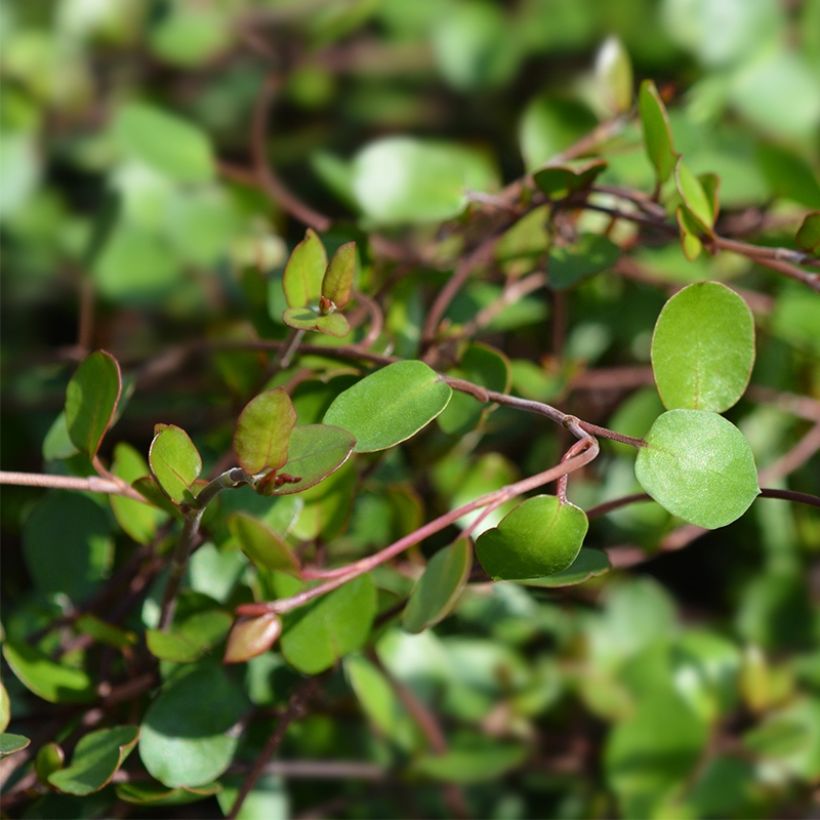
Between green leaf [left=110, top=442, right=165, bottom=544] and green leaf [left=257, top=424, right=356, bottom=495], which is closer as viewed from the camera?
green leaf [left=257, top=424, right=356, bottom=495]

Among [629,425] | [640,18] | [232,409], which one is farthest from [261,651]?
[640,18]

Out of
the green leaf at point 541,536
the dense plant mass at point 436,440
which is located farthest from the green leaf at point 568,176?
the green leaf at point 541,536

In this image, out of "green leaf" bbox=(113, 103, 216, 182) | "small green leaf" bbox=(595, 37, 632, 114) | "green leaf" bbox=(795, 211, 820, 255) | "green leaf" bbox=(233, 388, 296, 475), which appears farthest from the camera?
"green leaf" bbox=(113, 103, 216, 182)

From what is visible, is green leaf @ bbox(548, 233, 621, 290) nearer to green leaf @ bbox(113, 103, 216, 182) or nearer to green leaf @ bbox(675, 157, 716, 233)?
green leaf @ bbox(675, 157, 716, 233)

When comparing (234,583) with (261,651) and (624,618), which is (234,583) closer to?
(261,651)

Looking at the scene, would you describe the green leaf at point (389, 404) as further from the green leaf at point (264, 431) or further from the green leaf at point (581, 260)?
the green leaf at point (581, 260)

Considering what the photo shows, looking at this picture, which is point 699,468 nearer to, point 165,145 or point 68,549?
point 68,549

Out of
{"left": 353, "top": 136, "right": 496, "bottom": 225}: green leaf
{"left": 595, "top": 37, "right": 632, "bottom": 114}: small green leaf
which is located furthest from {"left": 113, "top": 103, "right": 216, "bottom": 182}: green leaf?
{"left": 595, "top": 37, "right": 632, "bottom": 114}: small green leaf

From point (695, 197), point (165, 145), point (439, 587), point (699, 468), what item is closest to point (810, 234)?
point (695, 197)
